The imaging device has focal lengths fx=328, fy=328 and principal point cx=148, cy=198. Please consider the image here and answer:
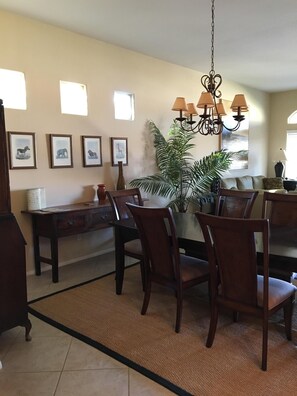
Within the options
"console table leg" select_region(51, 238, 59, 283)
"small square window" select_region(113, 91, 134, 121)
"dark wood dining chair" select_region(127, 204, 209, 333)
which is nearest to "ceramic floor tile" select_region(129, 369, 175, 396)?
"dark wood dining chair" select_region(127, 204, 209, 333)

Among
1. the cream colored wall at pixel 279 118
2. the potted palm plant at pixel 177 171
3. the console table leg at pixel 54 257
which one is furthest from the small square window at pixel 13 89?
the cream colored wall at pixel 279 118

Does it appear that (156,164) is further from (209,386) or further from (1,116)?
(209,386)

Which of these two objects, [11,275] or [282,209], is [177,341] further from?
[282,209]

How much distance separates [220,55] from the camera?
16.4 ft

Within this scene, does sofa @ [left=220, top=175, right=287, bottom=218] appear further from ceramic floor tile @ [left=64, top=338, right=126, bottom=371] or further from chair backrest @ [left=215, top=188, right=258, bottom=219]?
ceramic floor tile @ [left=64, top=338, right=126, bottom=371]

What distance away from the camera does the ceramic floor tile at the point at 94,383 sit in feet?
6.17

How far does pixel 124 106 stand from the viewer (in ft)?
16.0

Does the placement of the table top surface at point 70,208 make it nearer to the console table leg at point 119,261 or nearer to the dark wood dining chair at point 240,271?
the console table leg at point 119,261

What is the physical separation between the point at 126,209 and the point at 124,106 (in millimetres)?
2042

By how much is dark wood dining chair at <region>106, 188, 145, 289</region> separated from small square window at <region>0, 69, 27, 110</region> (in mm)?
1438

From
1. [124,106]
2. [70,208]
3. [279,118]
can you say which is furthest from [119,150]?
[279,118]

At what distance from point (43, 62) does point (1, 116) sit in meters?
1.91

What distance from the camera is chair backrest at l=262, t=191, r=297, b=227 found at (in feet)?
9.92

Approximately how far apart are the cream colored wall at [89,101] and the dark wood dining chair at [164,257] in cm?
177
